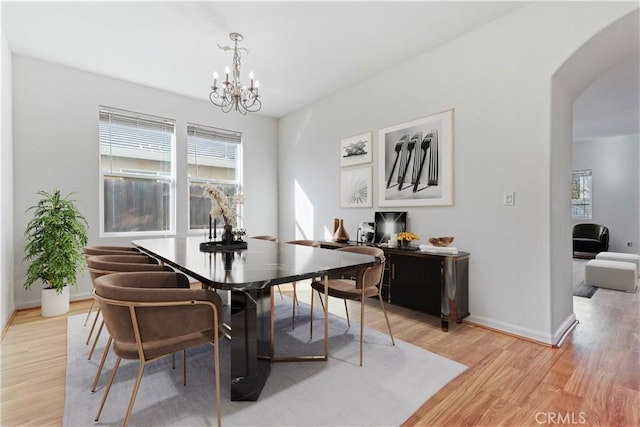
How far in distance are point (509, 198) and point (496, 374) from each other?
153 centimetres

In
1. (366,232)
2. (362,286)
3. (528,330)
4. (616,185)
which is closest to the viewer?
(362,286)

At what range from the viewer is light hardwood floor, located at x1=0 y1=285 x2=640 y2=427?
167 cm

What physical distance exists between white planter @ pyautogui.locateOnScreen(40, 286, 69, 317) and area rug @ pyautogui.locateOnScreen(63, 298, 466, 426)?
3.54 ft

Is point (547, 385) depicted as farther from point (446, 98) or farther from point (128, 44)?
point (128, 44)

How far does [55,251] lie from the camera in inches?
128

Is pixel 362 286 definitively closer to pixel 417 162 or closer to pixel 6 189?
pixel 417 162

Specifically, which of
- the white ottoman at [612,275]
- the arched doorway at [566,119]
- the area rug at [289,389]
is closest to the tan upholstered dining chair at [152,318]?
the area rug at [289,389]

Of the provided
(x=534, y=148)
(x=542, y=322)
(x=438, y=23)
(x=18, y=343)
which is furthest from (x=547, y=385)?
(x=18, y=343)

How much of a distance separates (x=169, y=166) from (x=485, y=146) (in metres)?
4.31

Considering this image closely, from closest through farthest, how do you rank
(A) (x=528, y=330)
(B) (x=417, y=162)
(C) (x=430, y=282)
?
(A) (x=528, y=330) → (C) (x=430, y=282) → (B) (x=417, y=162)

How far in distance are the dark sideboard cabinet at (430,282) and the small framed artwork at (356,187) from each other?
1072 millimetres

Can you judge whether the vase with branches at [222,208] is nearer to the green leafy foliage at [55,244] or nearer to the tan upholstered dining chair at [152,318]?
the tan upholstered dining chair at [152,318]

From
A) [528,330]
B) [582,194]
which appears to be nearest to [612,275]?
[528,330]

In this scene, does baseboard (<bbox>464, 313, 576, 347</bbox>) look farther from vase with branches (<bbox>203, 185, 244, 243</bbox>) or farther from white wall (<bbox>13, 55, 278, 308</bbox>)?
white wall (<bbox>13, 55, 278, 308</bbox>)
